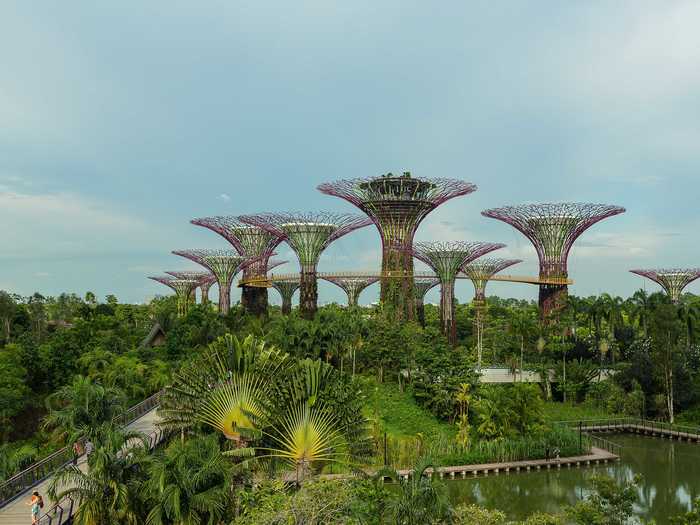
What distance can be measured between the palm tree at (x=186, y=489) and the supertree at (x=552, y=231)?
117ft

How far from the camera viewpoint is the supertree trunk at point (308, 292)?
44719 millimetres

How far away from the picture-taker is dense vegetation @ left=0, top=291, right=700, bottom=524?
12781mm

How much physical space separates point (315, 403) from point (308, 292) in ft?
95.2

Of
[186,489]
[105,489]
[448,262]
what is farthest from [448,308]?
[105,489]

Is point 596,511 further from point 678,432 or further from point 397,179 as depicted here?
point 397,179

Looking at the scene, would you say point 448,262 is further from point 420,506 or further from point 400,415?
point 420,506

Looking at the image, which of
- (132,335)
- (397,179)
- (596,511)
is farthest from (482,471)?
(132,335)

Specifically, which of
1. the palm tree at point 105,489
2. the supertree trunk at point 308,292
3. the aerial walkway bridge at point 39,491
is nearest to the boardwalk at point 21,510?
the aerial walkway bridge at point 39,491

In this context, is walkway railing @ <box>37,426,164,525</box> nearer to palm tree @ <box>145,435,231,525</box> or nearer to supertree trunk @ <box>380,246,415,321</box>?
palm tree @ <box>145,435,231,525</box>

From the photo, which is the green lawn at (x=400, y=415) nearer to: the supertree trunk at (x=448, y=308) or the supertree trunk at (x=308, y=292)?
the supertree trunk at (x=308, y=292)

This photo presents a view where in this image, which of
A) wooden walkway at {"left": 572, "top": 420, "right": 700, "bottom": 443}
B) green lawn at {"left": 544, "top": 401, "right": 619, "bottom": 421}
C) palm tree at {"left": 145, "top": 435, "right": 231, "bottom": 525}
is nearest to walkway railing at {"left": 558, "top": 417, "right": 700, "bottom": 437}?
wooden walkway at {"left": 572, "top": 420, "right": 700, "bottom": 443}

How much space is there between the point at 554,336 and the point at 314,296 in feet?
55.1

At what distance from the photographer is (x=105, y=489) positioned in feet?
42.7

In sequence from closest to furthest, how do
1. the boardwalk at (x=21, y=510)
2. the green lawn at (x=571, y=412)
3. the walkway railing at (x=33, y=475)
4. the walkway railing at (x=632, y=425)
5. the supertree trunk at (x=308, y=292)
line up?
the boardwalk at (x=21, y=510), the walkway railing at (x=33, y=475), the walkway railing at (x=632, y=425), the green lawn at (x=571, y=412), the supertree trunk at (x=308, y=292)
